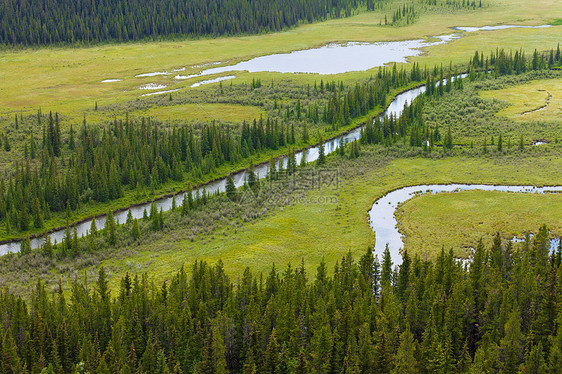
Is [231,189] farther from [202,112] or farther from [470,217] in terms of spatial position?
[202,112]

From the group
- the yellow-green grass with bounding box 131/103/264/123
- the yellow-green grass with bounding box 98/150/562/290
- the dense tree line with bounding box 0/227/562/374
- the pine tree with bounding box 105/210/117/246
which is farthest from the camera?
the yellow-green grass with bounding box 131/103/264/123

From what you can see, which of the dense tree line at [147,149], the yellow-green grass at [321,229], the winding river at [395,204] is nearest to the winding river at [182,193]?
the dense tree line at [147,149]

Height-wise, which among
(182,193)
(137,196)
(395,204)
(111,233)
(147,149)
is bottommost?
(395,204)

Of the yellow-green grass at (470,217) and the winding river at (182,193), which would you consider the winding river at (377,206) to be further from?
the yellow-green grass at (470,217)

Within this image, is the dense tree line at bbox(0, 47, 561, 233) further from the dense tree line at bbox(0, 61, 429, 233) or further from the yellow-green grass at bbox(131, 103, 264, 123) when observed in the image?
the yellow-green grass at bbox(131, 103, 264, 123)

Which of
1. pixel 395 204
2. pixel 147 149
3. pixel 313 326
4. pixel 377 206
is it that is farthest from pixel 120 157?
pixel 313 326

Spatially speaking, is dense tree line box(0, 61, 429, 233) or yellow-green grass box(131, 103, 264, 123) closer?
dense tree line box(0, 61, 429, 233)

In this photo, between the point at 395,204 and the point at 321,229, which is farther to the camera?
the point at 395,204

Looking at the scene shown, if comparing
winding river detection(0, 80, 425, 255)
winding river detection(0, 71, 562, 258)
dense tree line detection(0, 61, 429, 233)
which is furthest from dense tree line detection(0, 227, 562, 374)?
dense tree line detection(0, 61, 429, 233)
